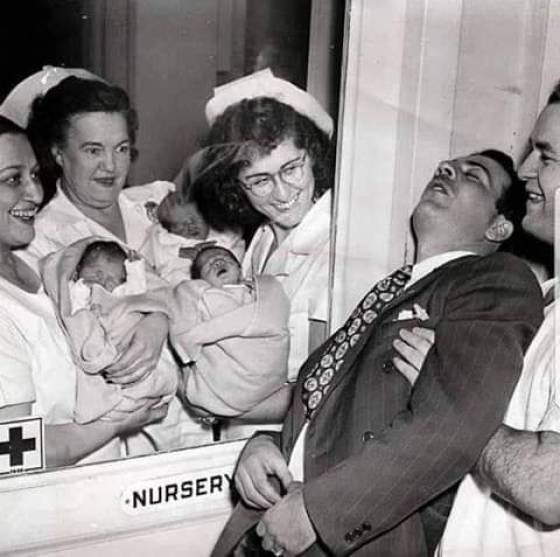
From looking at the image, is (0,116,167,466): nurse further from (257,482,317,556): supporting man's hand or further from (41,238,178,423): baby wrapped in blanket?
(257,482,317,556): supporting man's hand

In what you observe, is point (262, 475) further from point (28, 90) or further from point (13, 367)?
point (28, 90)

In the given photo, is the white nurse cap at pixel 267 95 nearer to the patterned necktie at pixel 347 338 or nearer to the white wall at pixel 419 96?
the white wall at pixel 419 96

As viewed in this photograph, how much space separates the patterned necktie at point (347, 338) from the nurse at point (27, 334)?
319 mm

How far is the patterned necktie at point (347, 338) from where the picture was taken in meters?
1.42

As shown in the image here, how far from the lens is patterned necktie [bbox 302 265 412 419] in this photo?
142 centimetres

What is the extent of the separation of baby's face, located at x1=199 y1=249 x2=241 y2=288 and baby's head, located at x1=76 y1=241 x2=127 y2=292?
12 centimetres

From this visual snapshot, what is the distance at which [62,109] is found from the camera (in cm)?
136

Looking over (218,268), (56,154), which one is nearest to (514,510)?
(218,268)

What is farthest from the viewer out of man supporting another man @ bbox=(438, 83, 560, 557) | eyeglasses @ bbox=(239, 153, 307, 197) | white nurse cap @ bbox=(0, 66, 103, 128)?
eyeglasses @ bbox=(239, 153, 307, 197)

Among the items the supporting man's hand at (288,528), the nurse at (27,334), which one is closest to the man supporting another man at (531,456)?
the supporting man's hand at (288,528)

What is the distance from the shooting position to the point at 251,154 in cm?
Answer: 150

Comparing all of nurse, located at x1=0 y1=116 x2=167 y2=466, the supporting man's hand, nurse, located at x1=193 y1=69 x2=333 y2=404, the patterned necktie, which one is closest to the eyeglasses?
nurse, located at x1=193 y1=69 x2=333 y2=404

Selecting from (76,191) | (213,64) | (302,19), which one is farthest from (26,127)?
(302,19)

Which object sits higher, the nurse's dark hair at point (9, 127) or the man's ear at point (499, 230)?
the nurse's dark hair at point (9, 127)
